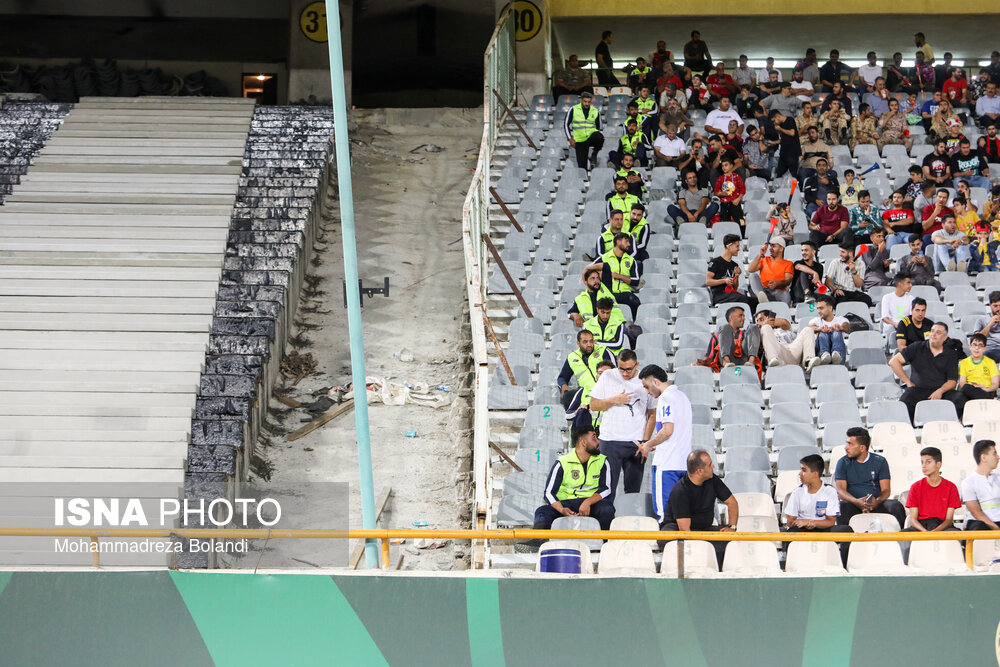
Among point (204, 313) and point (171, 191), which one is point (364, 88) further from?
point (204, 313)

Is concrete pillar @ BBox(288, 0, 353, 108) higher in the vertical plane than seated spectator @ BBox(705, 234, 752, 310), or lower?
higher

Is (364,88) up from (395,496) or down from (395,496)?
up

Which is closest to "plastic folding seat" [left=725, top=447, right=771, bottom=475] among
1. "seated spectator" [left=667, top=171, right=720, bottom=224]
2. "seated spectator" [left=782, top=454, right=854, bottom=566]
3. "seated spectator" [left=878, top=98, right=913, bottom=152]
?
"seated spectator" [left=782, top=454, right=854, bottom=566]

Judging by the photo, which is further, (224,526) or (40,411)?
(40,411)

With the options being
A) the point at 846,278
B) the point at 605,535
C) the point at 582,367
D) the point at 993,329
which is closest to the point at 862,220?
the point at 846,278

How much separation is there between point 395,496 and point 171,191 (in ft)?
22.8

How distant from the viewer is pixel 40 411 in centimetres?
1453

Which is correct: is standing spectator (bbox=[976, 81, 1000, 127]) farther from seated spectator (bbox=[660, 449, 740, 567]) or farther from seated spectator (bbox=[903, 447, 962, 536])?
seated spectator (bbox=[660, 449, 740, 567])

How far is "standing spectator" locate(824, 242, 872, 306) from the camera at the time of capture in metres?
13.9

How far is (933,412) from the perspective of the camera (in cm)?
1159

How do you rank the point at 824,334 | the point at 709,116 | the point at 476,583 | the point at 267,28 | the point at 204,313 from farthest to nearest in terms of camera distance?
the point at 267,28 < the point at 709,116 < the point at 204,313 < the point at 824,334 < the point at 476,583

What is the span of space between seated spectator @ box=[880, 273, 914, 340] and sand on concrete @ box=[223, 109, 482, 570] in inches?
181

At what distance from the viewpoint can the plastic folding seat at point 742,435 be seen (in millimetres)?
11398

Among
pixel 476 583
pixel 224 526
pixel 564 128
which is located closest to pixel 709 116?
pixel 564 128
